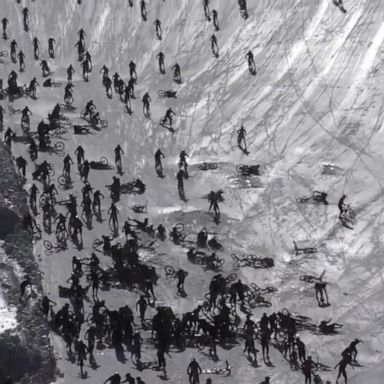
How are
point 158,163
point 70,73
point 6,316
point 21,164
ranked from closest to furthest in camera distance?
1. point 6,316
2. point 21,164
3. point 158,163
4. point 70,73

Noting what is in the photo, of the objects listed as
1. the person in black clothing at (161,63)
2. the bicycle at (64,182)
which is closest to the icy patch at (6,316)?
the bicycle at (64,182)

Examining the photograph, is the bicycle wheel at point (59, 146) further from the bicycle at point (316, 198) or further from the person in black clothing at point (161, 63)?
the bicycle at point (316, 198)

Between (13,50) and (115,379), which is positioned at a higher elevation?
(13,50)

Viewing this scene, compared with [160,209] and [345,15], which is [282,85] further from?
[160,209]

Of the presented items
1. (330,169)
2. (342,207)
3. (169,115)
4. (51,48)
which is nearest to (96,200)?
(169,115)

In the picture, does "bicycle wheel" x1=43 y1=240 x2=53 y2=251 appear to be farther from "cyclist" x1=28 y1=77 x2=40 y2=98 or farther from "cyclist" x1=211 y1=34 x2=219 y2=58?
"cyclist" x1=211 y1=34 x2=219 y2=58

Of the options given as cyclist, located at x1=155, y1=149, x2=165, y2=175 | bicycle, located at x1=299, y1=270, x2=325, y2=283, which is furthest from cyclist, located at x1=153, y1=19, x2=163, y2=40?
bicycle, located at x1=299, y1=270, x2=325, y2=283

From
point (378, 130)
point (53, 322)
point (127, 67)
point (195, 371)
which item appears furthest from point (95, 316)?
point (127, 67)

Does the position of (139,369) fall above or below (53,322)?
below

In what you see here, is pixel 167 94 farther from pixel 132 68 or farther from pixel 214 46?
pixel 214 46
